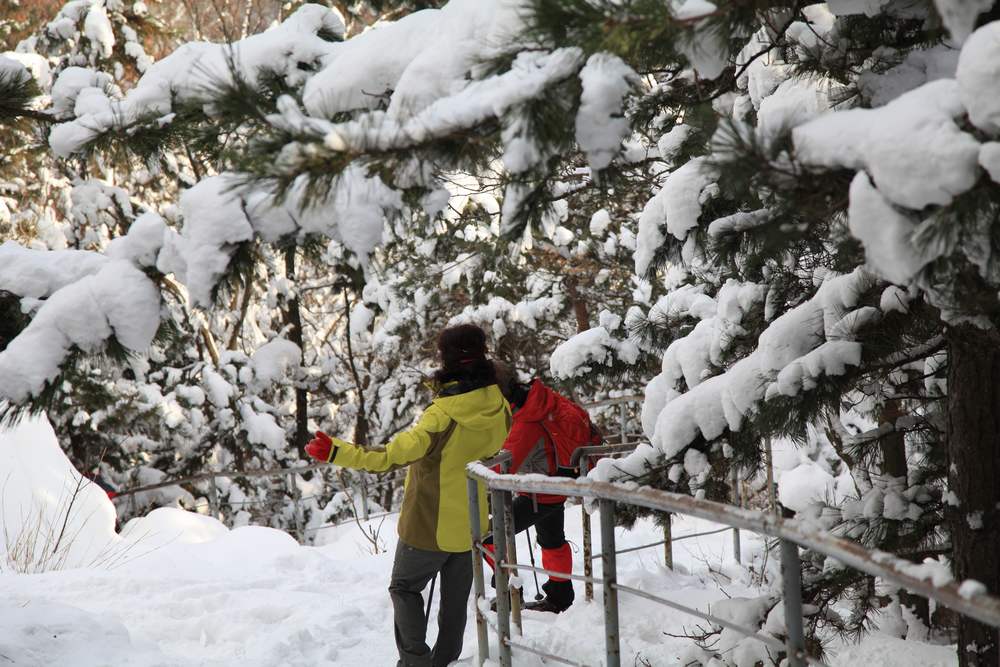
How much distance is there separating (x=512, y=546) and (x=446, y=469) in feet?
2.11

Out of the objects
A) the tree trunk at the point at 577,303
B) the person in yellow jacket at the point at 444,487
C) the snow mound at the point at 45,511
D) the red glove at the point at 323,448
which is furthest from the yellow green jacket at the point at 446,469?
the tree trunk at the point at 577,303

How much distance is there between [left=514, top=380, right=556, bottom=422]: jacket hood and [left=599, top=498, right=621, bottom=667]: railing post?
236 cm

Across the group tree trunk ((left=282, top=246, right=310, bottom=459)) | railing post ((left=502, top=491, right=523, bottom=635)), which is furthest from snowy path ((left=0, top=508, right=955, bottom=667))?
tree trunk ((left=282, top=246, right=310, bottom=459))

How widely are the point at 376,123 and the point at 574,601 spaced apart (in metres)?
4.09

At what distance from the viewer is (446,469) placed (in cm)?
443

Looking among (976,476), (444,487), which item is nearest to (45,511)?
(444,487)

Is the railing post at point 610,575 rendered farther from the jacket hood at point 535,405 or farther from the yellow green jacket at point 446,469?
the jacket hood at point 535,405

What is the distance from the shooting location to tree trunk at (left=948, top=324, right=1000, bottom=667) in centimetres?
314

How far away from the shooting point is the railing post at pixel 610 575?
10.5ft

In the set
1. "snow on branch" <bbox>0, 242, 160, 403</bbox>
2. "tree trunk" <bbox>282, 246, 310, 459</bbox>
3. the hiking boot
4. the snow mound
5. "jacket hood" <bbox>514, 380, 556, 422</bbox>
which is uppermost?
"snow on branch" <bbox>0, 242, 160, 403</bbox>

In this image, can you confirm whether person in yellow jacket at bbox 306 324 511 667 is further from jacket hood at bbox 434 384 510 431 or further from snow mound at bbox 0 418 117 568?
snow mound at bbox 0 418 117 568

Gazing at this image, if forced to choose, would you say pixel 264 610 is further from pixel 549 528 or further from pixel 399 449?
pixel 399 449

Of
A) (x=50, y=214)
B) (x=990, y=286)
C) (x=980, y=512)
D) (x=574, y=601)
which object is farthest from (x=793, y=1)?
(x=50, y=214)

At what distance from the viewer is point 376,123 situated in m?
2.48
